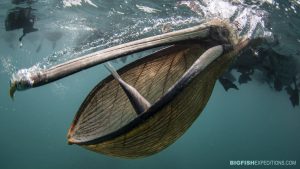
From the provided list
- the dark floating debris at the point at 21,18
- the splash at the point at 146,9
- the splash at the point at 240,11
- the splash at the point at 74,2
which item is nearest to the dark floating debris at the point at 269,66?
the splash at the point at 240,11

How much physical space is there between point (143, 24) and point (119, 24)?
2.19m

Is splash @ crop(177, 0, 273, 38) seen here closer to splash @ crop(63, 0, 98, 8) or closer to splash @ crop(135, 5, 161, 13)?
splash @ crop(135, 5, 161, 13)

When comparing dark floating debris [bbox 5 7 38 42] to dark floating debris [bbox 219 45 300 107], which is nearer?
dark floating debris [bbox 219 45 300 107]

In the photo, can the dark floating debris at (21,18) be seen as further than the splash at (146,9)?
Yes

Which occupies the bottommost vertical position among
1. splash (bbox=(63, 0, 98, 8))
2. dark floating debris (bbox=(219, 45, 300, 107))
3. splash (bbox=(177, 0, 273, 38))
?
dark floating debris (bbox=(219, 45, 300, 107))

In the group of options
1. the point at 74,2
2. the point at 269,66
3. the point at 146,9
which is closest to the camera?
the point at 269,66

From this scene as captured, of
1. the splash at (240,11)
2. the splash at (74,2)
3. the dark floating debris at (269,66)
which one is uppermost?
the splash at (74,2)

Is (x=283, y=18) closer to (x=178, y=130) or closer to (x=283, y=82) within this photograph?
Answer: (x=283, y=82)

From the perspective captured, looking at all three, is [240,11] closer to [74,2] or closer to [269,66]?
[269,66]

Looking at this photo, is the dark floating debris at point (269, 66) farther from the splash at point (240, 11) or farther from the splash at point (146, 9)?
the splash at point (146, 9)

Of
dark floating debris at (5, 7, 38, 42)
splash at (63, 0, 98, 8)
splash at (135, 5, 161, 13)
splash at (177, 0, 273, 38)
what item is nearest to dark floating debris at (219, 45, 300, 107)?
splash at (177, 0, 273, 38)

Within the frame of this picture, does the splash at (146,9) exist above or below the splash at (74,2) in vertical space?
below

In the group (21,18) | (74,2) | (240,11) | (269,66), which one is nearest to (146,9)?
(74,2)

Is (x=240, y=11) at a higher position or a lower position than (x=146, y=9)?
lower
